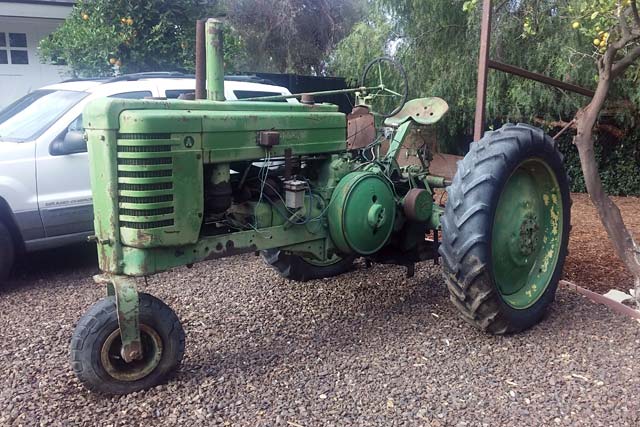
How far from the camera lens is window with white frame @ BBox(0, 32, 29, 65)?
41.4 feet

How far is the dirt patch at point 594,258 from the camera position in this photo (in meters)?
5.44

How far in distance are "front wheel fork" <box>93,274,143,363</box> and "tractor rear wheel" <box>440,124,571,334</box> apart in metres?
1.81

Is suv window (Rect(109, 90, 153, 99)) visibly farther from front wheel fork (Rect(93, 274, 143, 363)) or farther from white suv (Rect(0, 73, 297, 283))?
front wheel fork (Rect(93, 274, 143, 363))

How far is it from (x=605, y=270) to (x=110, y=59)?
591 cm

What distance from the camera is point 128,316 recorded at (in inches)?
121

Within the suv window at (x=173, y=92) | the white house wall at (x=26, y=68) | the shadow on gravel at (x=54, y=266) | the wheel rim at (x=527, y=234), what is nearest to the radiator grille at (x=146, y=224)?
the wheel rim at (x=527, y=234)

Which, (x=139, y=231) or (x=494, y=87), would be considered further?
(x=494, y=87)

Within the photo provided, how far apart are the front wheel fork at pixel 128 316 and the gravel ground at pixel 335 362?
241 millimetres

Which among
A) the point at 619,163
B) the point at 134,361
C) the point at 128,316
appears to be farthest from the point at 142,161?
the point at 619,163

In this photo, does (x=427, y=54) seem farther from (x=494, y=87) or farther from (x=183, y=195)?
(x=183, y=195)

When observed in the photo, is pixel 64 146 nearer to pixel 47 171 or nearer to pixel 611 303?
pixel 47 171

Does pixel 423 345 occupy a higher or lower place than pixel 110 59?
lower

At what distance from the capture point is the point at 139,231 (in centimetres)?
304

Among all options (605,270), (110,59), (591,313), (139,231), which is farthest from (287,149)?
(110,59)
